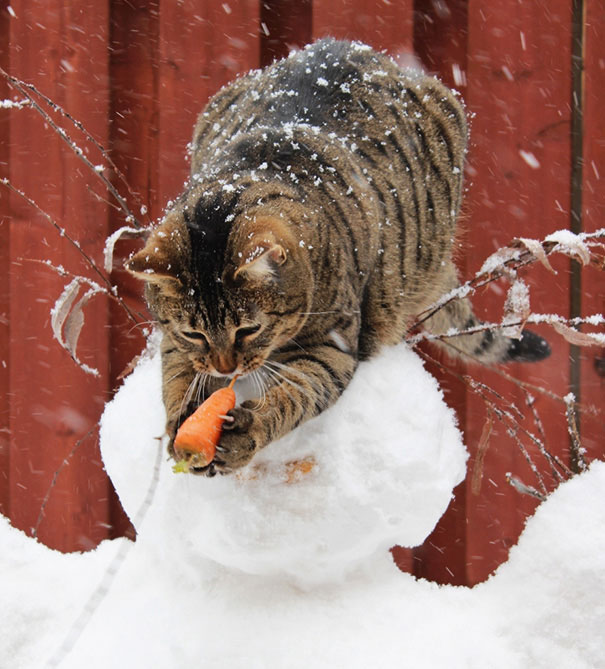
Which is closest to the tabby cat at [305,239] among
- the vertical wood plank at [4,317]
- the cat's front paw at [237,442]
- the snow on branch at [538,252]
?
the cat's front paw at [237,442]

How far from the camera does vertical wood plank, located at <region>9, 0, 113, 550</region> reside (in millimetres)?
1242

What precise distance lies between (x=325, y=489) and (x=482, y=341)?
604 millimetres

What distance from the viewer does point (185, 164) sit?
126 centimetres

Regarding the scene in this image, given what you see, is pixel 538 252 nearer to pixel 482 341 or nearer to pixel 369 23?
pixel 482 341

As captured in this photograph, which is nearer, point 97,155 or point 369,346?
point 369,346

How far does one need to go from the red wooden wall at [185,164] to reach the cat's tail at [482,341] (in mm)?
83

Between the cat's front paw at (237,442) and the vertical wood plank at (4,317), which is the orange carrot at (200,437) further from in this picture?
the vertical wood plank at (4,317)

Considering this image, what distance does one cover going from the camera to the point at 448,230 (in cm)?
125

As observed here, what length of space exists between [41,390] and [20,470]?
0.18 m

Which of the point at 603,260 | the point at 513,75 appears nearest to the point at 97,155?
the point at 513,75

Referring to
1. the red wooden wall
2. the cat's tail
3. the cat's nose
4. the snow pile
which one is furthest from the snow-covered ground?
the red wooden wall

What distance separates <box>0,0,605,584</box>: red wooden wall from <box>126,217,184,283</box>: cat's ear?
0.44m

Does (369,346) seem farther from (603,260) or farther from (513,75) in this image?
(513,75)

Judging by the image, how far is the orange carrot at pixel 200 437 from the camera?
64 centimetres
